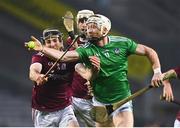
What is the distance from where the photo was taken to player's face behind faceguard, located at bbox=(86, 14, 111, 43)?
30.4 ft

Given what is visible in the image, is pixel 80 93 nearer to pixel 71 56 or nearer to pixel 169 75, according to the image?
pixel 71 56

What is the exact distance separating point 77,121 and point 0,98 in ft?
16.4

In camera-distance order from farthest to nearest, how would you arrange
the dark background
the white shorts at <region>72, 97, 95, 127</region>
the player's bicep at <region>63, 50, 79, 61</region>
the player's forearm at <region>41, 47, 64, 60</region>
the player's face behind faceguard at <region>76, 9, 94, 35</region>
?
the dark background
the white shorts at <region>72, 97, 95, 127</region>
the player's face behind faceguard at <region>76, 9, 94, 35</region>
the player's bicep at <region>63, 50, 79, 61</region>
the player's forearm at <region>41, 47, 64, 60</region>

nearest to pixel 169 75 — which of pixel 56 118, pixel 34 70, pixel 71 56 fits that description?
pixel 71 56

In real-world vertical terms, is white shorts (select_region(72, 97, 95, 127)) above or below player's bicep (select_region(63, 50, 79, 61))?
below

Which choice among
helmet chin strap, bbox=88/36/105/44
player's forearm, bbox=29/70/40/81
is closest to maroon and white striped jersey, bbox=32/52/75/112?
player's forearm, bbox=29/70/40/81

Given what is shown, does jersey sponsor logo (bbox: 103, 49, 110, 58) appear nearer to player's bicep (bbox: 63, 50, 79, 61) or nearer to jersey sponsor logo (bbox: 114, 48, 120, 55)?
jersey sponsor logo (bbox: 114, 48, 120, 55)

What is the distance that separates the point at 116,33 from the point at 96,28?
6335 millimetres

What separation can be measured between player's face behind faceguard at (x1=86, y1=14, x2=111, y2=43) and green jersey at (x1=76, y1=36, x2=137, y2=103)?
0.40 ft

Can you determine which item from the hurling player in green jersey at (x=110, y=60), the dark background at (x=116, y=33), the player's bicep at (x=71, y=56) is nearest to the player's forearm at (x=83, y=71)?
the hurling player in green jersey at (x=110, y=60)

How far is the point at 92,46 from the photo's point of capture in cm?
939

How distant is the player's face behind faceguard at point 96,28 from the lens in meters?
9.27

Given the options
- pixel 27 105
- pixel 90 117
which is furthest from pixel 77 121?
pixel 27 105

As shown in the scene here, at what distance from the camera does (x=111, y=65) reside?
9.38 m
